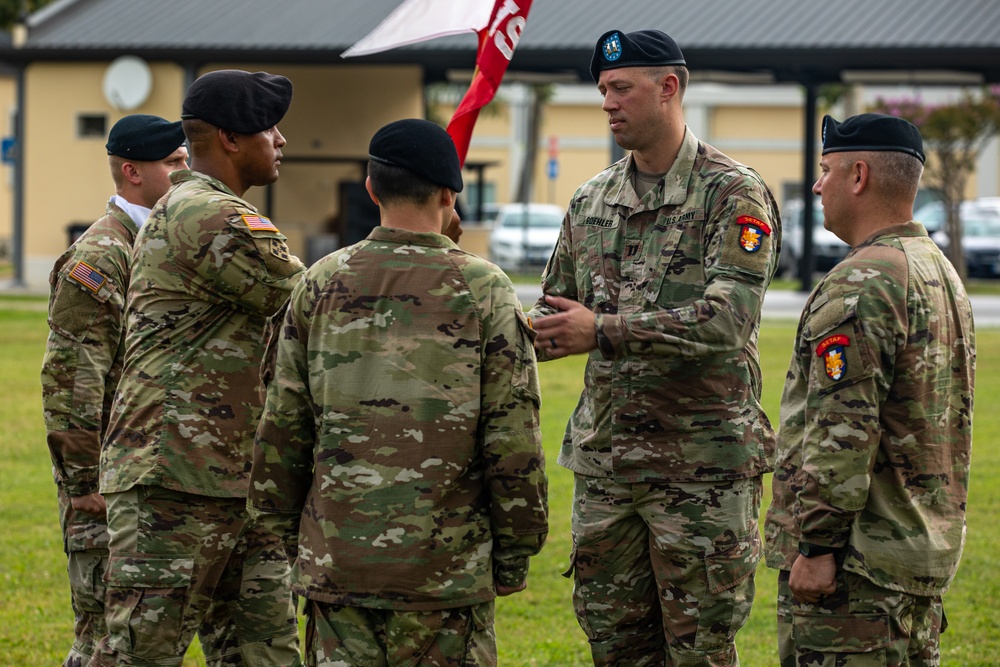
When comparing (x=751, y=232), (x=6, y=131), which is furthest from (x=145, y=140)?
(x=6, y=131)

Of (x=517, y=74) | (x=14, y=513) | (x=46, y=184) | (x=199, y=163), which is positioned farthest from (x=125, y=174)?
(x=46, y=184)

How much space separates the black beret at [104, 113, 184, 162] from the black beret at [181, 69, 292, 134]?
73 centimetres

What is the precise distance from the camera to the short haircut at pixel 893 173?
3.81 metres

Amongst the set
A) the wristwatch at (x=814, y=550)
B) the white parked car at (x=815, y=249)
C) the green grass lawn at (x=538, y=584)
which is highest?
the wristwatch at (x=814, y=550)

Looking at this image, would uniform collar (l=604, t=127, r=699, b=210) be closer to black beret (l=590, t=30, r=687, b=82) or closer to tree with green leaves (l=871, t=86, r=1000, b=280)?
black beret (l=590, t=30, r=687, b=82)

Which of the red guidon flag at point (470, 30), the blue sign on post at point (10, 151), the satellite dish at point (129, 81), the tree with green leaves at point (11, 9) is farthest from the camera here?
the tree with green leaves at point (11, 9)

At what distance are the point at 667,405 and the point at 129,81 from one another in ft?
71.9

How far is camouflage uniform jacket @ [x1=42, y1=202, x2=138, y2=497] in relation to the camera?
189 inches

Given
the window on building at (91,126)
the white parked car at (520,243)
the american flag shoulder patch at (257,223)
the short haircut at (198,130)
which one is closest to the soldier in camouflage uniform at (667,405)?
the american flag shoulder patch at (257,223)

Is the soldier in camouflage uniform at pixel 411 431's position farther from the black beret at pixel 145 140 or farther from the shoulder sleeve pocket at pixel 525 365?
the black beret at pixel 145 140

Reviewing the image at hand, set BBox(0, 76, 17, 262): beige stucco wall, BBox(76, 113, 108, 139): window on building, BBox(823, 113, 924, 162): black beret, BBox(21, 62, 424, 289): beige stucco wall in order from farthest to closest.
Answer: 1. BBox(0, 76, 17, 262): beige stucco wall
2. BBox(76, 113, 108, 139): window on building
3. BBox(21, 62, 424, 289): beige stucco wall
4. BBox(823, 113, 924, 162): black beret

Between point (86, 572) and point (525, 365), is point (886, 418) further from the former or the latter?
point (86, 572)

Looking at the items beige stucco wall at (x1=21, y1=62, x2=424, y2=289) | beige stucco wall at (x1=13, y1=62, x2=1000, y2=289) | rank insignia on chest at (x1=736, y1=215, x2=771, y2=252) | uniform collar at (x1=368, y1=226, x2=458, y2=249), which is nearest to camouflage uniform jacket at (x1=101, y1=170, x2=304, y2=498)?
uniform collar at (x1=368, y1=226, x2=458, y2=249)

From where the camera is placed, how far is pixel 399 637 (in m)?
3.48
